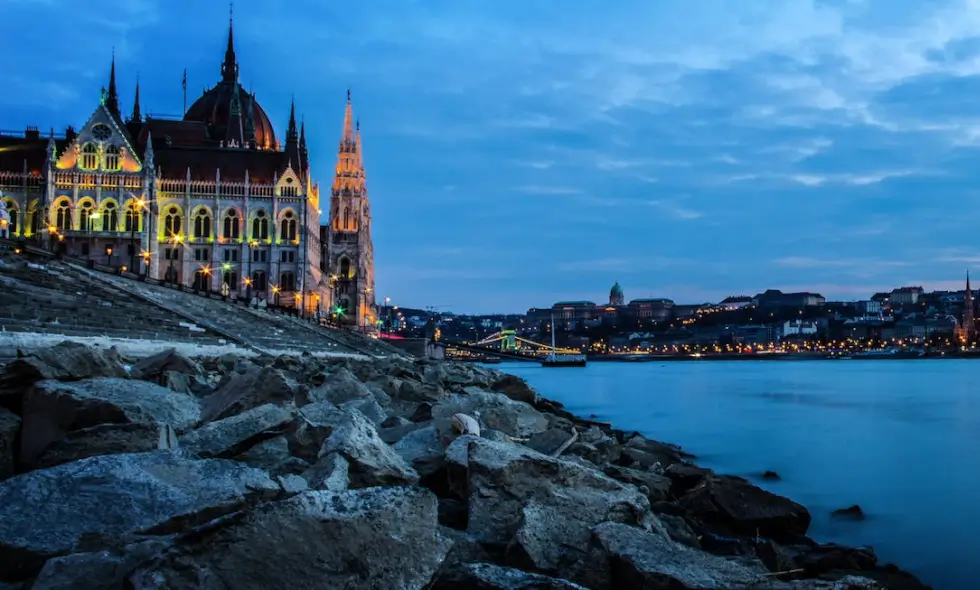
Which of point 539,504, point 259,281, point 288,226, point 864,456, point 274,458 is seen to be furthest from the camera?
point 288,226

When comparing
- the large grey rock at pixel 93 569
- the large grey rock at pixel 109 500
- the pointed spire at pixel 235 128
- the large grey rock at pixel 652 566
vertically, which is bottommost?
the large grey rock at pixel 652 566

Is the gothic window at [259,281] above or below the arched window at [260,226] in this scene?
below

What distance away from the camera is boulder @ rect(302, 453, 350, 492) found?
5664 millimetres

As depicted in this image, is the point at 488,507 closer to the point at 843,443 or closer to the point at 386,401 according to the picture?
the point at 386,401

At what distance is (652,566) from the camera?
4.77m

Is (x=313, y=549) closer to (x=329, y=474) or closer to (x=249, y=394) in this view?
(x=329, y=474)

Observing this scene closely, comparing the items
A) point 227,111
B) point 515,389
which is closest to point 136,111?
point 227,111

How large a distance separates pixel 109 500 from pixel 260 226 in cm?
8998

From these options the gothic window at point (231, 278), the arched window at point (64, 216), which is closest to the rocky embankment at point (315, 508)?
the gothic window at point (231, 278)

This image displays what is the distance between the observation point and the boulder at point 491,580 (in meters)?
4.05

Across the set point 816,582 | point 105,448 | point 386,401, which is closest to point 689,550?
point 816,582

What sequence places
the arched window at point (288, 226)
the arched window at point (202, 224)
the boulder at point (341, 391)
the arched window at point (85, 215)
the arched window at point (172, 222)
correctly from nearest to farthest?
the boulder at point (341, 391) → the arched window at point (85, 215) → the arched window at point (172, 222) → the arched window at point (202, 224) → the arched window at point (288, 226)

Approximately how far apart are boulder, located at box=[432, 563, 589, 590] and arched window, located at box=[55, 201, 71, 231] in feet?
301

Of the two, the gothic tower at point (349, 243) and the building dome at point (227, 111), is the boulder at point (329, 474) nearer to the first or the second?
the gothic tower at point (349, 243)
